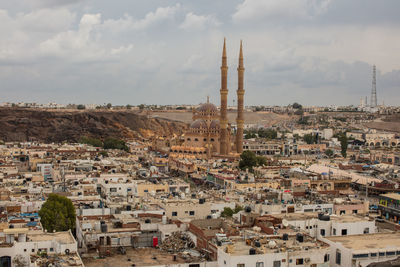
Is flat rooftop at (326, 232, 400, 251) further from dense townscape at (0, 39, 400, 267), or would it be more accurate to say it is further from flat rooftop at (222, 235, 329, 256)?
flat rooftop at (222, 235, 329, 256)

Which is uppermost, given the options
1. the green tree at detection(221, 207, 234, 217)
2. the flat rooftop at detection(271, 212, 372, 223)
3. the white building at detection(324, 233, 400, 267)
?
the flat rooftop at detection(271, 212, 372, 223)

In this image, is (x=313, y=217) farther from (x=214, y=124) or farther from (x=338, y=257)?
(x=214, y=124)

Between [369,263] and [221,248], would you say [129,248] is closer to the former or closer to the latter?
[221,248]

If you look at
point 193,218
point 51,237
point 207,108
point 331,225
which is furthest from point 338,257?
point 207,108

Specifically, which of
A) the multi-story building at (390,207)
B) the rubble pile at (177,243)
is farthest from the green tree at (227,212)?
the multi-story building at (390,207)

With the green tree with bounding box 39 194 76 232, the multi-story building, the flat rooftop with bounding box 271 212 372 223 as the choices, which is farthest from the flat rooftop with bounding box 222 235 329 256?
the multi-story building

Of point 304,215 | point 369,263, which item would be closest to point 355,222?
point 304,215
